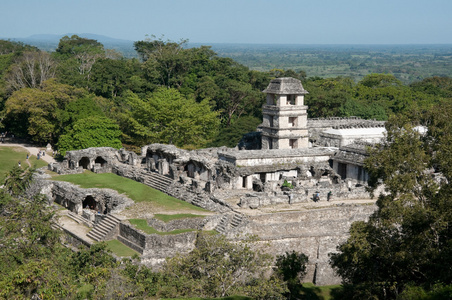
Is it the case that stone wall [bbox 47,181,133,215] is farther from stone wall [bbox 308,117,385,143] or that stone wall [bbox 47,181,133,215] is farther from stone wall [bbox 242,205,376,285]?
stone wall [bbox 308,117,385,143]

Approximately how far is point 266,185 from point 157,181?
800 centimetres

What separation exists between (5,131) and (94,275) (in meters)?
49.4

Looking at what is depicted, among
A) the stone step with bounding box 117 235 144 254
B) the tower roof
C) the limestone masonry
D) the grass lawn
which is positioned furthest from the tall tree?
the stone step with bounding box 117 235 144 254

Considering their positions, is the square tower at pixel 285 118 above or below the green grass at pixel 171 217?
above

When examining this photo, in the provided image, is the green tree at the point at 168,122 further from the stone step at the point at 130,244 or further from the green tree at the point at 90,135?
the stone step at the point at 130,244

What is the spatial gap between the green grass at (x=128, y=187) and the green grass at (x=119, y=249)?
430cm

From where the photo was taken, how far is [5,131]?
2790 inches

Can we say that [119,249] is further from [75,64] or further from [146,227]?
[75,64]

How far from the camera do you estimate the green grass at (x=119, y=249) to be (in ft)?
109

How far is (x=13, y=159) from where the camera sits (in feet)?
193

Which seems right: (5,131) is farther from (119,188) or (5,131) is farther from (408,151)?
(408,151)

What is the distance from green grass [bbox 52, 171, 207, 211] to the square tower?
1095cm

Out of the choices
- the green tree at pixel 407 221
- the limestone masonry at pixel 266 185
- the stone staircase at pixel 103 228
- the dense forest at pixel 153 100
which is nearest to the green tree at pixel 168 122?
the dense forest at pixel 153 100

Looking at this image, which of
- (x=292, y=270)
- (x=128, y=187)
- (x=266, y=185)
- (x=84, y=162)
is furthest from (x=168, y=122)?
(x=292, y=270)
